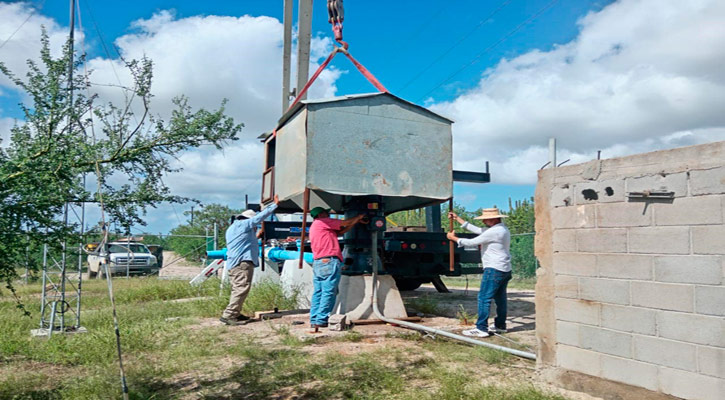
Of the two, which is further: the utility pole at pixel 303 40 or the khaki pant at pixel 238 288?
the utility pole at pixel 303 40

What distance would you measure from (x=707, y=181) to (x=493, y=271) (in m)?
3.27

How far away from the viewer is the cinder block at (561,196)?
15.3ft

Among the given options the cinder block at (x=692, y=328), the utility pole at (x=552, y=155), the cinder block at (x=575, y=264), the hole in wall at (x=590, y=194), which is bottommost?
the cinder block at (x=692, y=328)

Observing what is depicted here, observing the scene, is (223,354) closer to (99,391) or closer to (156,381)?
(156,381)

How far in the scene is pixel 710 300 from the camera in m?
3.64

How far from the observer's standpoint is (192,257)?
30.9m

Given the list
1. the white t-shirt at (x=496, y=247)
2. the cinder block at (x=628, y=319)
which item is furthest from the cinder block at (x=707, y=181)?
the white t-shirt at (x=496, y=247)

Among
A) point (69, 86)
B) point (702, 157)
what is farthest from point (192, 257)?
point (702, 157)

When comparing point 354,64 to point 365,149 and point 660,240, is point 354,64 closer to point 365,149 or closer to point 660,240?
point 365,149

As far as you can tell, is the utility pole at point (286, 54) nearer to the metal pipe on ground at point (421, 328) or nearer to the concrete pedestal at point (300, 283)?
the concrete pedestal at point (300, 283)

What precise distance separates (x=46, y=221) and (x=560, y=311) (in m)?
4.41

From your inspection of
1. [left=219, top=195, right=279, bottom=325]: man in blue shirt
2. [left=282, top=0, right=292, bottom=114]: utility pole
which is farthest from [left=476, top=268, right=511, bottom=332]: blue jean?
[left=282, top=0, right=292, bottom=114]: utility pole

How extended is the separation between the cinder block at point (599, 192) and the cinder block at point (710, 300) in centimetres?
92

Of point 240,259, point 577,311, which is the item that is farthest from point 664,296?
point 240,259
